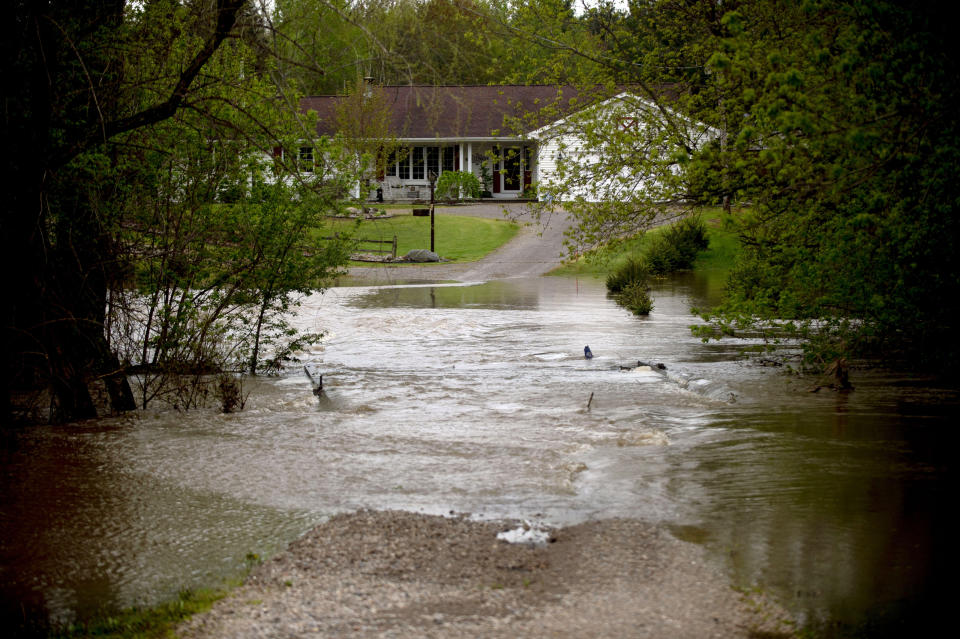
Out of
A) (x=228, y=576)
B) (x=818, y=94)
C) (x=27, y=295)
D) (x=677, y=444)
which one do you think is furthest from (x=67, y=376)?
(x=818, y=94)

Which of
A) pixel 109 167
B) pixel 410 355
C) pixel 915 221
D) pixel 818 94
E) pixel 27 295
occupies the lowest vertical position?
pixel 410 355

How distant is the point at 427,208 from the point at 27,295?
37.0m

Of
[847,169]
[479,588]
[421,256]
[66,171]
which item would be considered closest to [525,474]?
[479,588]

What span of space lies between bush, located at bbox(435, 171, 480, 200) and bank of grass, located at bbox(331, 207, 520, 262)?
5.66 m

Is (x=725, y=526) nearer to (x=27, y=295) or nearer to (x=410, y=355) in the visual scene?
(x=27, y=295)

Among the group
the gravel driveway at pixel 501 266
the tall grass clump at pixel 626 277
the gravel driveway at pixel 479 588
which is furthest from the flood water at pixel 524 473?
the gravel driveway at pixel 501 266

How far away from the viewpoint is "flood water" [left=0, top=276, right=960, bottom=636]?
705 cm

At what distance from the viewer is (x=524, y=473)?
9836mm

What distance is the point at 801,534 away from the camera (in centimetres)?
775

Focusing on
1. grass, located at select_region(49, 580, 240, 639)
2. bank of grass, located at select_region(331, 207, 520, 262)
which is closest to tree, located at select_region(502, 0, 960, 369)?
grass, located at select_region(49, 580, 240, 639)

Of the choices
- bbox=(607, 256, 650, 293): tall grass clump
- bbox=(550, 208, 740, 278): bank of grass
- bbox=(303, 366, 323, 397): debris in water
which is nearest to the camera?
bbox=(303, 366, 323, 397): debris in water

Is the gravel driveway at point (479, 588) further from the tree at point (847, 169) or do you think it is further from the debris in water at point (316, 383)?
the debris in water at point (316, 383)

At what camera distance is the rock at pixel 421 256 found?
39.6 meters

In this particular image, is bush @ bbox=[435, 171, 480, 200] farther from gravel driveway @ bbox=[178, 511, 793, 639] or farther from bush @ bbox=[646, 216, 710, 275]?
gravel driveway @ bbox=[178, 511, 793, 639]
